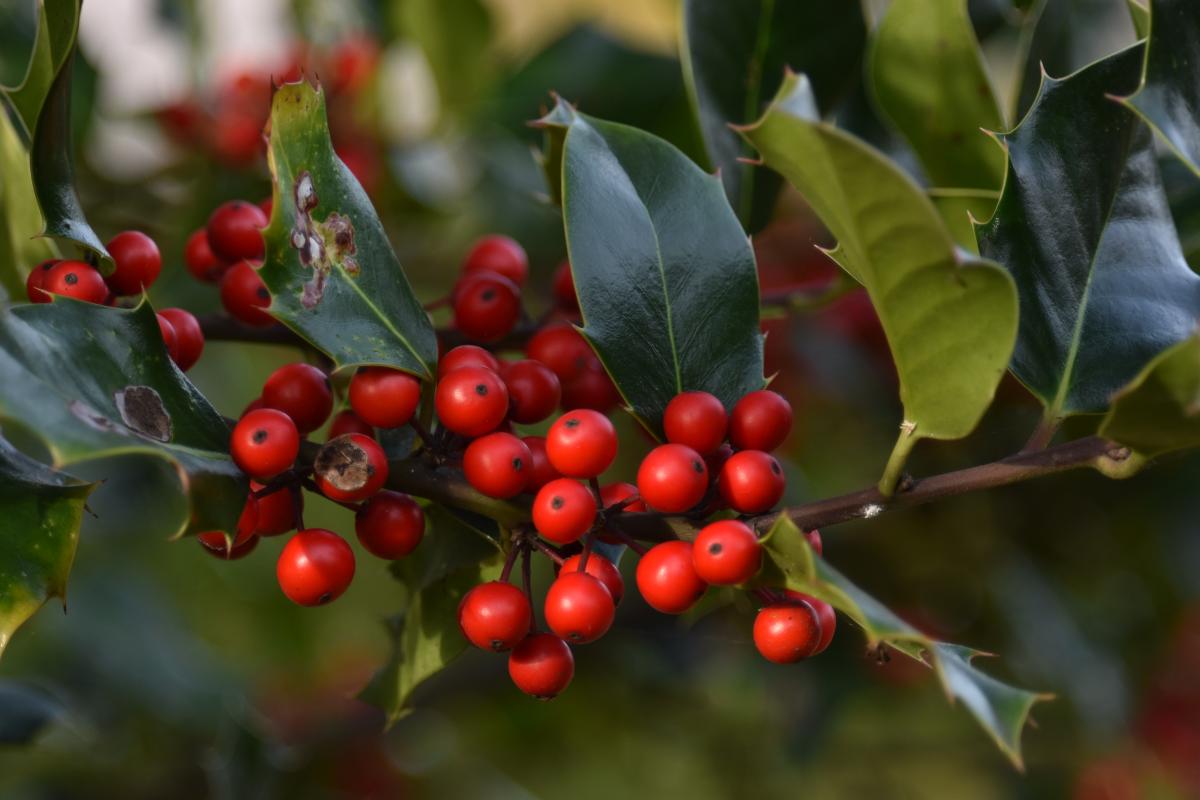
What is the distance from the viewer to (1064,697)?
6.19 feet

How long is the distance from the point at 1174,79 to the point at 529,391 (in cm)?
49

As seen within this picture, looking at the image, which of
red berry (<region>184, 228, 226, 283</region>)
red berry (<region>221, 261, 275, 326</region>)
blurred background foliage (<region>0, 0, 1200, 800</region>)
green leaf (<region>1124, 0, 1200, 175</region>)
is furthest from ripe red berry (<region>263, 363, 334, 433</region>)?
blurred background foliage (<region>0, 0, 1200, 800</region>)

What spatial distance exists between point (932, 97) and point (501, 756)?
164cm

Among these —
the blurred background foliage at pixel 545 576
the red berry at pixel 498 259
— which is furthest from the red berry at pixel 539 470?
the blurred background foliage at pixel 545 576

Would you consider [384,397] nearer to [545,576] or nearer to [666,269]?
[666,269]

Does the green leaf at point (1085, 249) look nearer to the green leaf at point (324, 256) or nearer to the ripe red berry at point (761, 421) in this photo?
the ripe red berry at point (761, 421)

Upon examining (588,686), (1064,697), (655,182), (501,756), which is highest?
(655,182)

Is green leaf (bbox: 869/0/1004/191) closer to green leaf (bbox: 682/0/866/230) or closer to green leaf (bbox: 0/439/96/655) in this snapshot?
green leaf (bbox: 682/0/866/230)

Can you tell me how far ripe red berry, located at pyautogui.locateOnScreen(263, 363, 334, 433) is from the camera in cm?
81

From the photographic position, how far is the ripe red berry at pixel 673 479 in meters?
0.75

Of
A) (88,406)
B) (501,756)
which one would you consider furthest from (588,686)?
(88,406)

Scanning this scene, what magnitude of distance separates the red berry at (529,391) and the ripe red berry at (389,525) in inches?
3.9

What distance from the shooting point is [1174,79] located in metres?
0.85

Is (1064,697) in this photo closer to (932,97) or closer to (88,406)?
(932,97)
